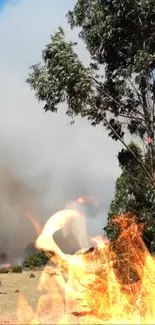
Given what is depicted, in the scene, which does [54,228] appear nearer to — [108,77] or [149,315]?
[149,315]

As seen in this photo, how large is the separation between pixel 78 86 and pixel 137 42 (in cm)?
311

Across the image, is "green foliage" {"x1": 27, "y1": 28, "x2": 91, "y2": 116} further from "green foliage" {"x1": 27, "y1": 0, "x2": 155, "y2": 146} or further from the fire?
the fire

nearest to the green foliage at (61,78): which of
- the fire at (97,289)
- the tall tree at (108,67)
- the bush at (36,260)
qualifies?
the tall tree at (108,67)

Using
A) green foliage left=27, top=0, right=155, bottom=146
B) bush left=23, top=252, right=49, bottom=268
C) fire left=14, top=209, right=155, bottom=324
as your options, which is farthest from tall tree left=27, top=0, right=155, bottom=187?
bush left=23, top=252, right=49, bottom=268

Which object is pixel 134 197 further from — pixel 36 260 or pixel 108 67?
pixel 36 260

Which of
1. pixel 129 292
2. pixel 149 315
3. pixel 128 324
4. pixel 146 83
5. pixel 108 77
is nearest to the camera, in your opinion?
pixel 128 324

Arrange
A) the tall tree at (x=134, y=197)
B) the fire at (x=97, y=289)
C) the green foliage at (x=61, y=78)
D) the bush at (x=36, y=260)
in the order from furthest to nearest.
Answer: the bush at (x=36, y=260), the tall tree at (x=134, y=197), the green foliage at (x=61, y=78), the fire at (x=97, y=289)

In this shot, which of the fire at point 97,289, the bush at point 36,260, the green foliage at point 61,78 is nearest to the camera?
the fire at point 97,289

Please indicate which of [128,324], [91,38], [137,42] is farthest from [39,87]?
[128,324]

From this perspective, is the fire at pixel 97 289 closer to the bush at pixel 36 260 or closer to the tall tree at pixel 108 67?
the tall tree at pixel 108 67

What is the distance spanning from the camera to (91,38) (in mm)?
18641

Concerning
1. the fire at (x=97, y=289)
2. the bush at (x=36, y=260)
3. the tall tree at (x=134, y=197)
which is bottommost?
the fire at (x=97, y=289)

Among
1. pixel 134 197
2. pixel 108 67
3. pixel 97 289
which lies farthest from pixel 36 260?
pixel 97 289

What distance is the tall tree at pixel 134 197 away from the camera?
2028 cm
